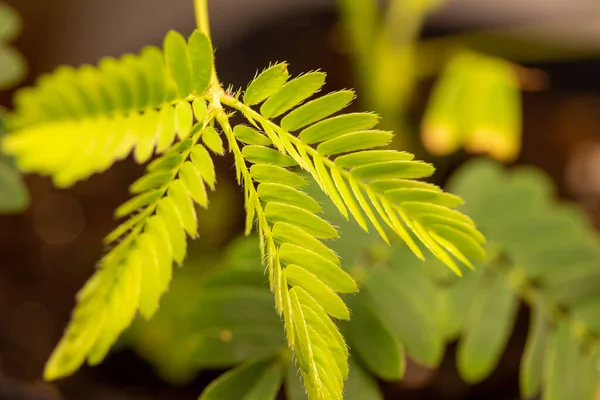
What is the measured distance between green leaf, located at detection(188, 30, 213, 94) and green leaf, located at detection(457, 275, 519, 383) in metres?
0.41

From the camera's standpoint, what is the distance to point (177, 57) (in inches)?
14.0

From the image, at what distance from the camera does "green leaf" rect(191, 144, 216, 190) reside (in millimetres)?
354

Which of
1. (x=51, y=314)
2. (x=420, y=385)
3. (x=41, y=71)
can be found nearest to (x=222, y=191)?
(x=51, y=314)

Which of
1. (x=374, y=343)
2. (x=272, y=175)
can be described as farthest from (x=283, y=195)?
(x=374, y=343)

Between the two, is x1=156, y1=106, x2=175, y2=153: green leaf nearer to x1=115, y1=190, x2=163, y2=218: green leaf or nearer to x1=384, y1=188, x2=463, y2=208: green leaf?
x1=115, y1=190, x2=163, y2=218: green leaf

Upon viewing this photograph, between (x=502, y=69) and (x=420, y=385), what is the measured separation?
0.57 m

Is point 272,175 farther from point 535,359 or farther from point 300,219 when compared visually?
point 535,359

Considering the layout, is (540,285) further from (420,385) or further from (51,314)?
(51,314)

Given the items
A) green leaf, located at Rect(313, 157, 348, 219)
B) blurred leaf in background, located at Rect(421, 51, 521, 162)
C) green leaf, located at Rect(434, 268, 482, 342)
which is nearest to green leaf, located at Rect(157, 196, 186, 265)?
green leaf, located at Rect(313, 157, 348, 219)

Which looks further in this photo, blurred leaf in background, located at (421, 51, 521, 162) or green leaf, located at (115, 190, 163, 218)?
blurred leaf in background, located at (421, 51, 521, 162)

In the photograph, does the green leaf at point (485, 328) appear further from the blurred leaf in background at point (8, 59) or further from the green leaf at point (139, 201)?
the blurred leaf in background at point (8, 59)

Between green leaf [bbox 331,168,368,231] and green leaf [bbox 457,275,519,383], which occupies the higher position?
green leaf [bbox 331,168,368,231]

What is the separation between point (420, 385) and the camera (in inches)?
34.4

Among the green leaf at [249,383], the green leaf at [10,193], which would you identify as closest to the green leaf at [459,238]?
the green leaf at [249,383]
